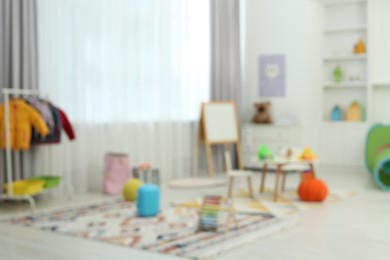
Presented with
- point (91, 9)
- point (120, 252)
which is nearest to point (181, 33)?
point (91, 9)

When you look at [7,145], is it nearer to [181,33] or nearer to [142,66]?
[142,66]

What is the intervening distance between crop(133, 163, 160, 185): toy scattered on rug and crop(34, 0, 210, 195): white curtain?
390mm

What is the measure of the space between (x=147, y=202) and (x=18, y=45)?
178 cm

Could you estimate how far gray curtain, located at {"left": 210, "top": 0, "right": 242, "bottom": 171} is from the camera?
6.87m

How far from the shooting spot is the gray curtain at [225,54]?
687 centimetres

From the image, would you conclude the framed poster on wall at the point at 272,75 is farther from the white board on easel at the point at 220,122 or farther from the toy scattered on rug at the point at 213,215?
the toy scattered on rug at the point at 213,215

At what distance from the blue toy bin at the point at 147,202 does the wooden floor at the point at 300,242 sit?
711 mm

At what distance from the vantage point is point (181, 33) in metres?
6.29

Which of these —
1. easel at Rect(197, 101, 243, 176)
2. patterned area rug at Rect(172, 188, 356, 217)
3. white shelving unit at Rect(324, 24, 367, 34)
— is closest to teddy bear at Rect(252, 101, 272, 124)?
easel at Rect(197, 101, 243, 176)

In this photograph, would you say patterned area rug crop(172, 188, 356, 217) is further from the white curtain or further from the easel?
the easel

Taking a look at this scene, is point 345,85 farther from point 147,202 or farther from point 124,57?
point 147,202

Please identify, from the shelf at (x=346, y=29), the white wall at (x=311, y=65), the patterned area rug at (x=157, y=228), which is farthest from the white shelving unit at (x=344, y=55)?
the patterned area rug at (x=157, y=228)

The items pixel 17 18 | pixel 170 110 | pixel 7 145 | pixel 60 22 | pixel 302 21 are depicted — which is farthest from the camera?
pixel 302 21

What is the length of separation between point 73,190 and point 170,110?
1566mm
